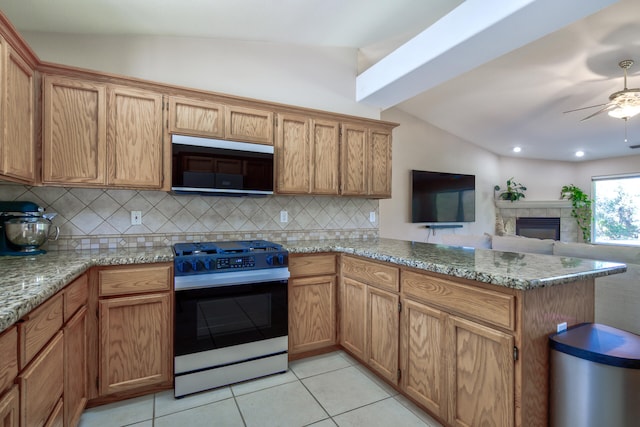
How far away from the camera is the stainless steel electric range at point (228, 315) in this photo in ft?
6.64

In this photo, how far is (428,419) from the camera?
182cm

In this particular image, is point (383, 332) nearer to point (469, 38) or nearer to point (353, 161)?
point (353, 161)

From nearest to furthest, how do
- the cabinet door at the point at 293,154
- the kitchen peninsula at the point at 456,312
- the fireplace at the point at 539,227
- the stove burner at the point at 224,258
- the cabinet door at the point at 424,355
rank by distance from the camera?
the kitchen peninsula at the point at 456,312 < the cabinet door at the point at 424,355 < the stove burner at the point at 224,258 < the cabinet door at the point at 293,154 < the fireplace at the point at 539,227

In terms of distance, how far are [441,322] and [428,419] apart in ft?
2.09

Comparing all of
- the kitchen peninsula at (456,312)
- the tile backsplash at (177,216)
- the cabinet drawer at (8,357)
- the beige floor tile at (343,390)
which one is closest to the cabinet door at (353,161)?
the tile backsplash at (177,216)

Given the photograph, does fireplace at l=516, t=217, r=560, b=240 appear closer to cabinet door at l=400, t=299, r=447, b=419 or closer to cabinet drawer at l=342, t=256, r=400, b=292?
cabinet drawer at l=342, t=256, r=400, b=292

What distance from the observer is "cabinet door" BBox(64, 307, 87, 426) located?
1.52 meters

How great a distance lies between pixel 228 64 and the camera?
281cm

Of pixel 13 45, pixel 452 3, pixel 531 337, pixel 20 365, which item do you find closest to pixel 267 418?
pixel 20 365

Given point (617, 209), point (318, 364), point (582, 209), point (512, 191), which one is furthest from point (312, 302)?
point (617, 209)

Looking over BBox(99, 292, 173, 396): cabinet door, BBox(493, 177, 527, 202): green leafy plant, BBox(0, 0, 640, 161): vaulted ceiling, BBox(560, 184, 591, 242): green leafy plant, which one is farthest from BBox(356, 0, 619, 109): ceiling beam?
BBox(560, 184, 591, 242): green leafy plant

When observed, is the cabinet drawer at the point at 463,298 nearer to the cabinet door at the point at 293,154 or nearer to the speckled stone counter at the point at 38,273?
the cabinet door at the point at 293,154

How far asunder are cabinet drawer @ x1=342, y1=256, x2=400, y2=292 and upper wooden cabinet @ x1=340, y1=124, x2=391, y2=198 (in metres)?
0.82

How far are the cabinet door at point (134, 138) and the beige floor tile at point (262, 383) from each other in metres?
1.56
